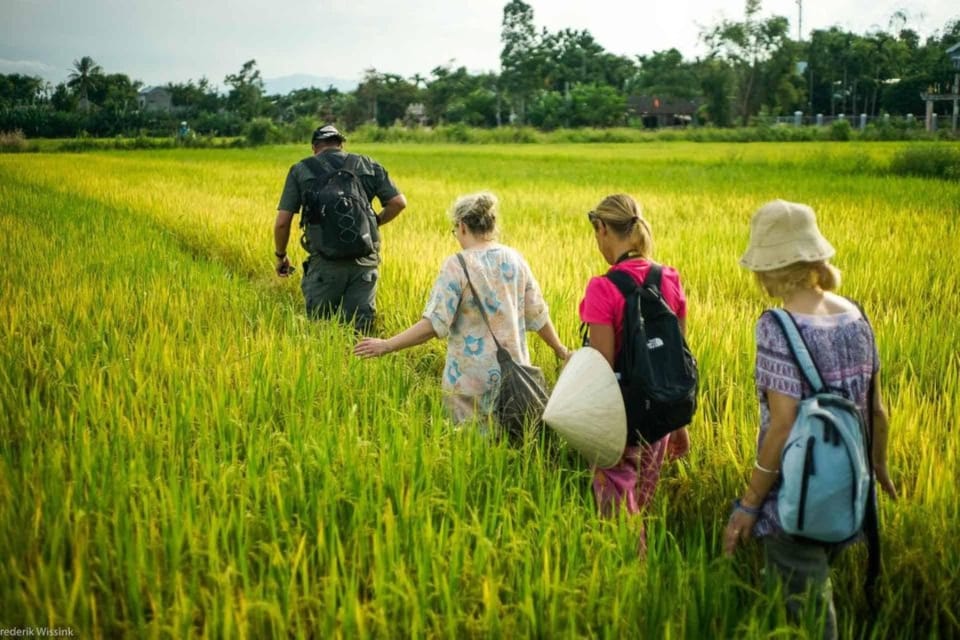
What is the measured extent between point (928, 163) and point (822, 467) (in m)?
14.7

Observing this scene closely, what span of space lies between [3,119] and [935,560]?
156 feet

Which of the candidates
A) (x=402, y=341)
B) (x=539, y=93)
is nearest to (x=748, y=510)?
(x=402, y=341)

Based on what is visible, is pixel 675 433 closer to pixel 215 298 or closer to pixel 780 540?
pixel 780 540

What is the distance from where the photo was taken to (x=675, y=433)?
2463mm

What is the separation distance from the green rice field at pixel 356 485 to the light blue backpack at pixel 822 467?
0.21m

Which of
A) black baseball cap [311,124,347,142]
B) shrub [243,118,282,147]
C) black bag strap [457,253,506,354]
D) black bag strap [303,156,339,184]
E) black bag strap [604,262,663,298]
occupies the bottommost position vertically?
black bag strap [457,253,506,354]

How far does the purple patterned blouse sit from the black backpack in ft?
1.41

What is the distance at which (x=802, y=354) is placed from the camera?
1642mm

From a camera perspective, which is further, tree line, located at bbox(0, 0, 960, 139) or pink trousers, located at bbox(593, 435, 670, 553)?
tree line, located at bbox(0, 0, 960, 139)

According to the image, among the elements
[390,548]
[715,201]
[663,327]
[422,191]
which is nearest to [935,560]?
[663,327]

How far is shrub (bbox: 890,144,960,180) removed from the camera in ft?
43.7

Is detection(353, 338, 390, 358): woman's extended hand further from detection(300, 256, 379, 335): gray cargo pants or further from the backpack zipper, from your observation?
the backpack zipper

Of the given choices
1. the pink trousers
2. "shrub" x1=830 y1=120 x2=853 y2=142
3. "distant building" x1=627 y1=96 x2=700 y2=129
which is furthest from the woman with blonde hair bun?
"distant building" x1=627 y1=96 x2=700 y2=129

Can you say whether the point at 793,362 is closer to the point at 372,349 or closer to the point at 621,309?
the point at 621,309
